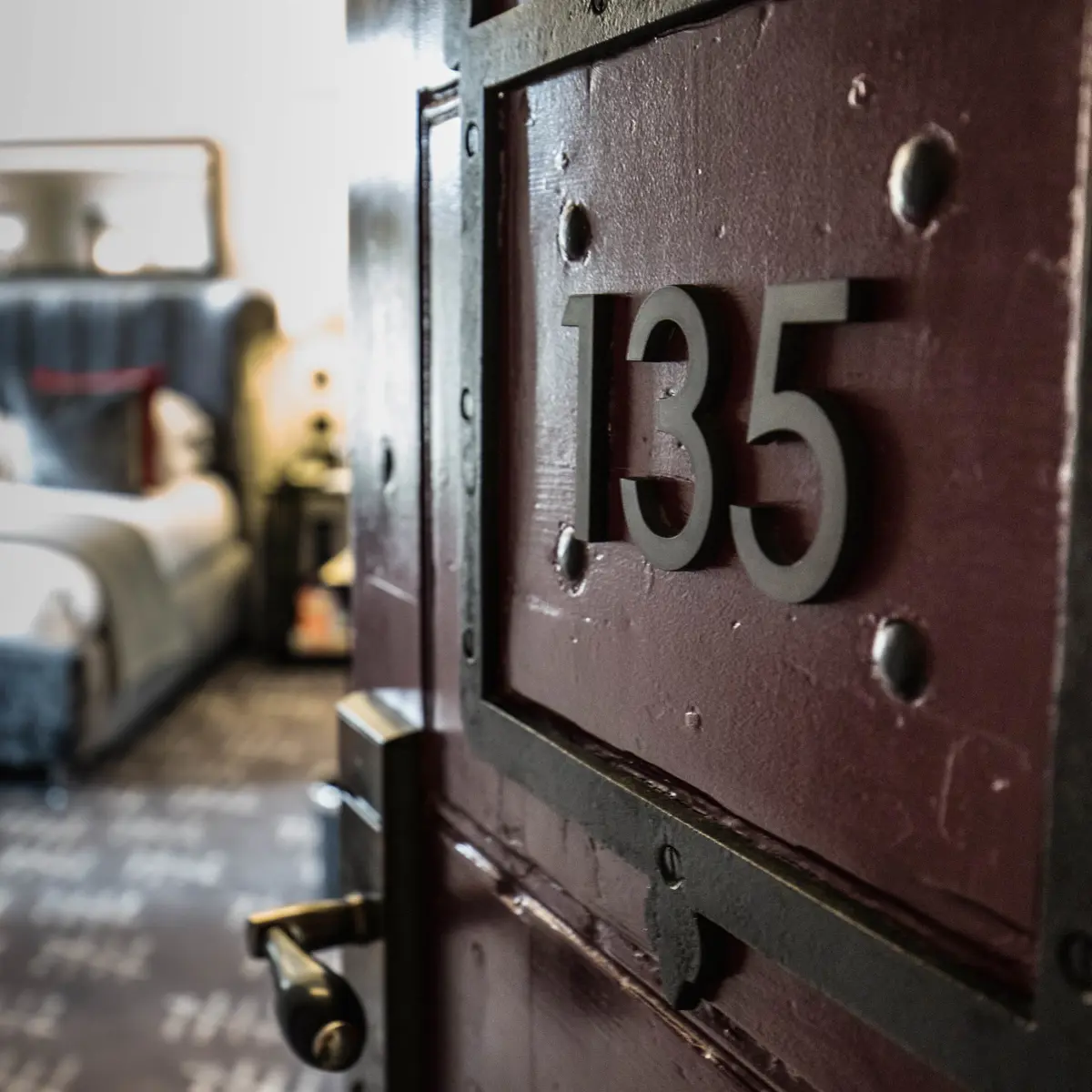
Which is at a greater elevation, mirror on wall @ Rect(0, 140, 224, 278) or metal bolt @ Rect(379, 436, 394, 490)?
mirror on wall @ Rect(0, 140, 224, 278)

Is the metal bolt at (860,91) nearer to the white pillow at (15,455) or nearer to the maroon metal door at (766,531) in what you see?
the maroon metal door at (766,531)

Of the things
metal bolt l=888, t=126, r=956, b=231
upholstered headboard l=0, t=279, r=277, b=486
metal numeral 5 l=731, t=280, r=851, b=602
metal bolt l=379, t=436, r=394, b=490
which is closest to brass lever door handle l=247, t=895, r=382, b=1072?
metal bolt l=379, t=436, r=394, b=490

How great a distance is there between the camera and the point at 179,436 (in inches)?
169

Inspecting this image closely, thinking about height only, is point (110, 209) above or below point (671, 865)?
above

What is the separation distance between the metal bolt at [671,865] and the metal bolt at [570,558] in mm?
132

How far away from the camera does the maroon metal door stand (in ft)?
1.09

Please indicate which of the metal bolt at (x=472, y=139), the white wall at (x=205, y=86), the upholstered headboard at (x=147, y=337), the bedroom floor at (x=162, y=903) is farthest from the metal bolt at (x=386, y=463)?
the white wall at (x=205, y=86)

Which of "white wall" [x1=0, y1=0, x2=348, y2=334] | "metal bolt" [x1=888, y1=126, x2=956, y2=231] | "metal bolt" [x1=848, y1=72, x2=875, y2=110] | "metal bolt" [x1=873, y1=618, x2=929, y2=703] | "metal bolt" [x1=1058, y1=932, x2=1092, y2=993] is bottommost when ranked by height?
"metal bolt" [x1=1058, y1=932, x2=1092, y2=993]

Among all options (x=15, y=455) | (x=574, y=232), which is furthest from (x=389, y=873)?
(x=15, y=455)

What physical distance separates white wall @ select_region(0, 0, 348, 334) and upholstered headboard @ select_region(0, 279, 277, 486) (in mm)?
425

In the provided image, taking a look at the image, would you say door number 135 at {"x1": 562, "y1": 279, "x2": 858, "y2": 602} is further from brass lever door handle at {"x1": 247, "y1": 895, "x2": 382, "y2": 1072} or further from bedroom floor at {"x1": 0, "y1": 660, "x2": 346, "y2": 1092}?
bedroom floor at {"x1": 0, "y1": 660, "x2": 346, "y2": 1092}

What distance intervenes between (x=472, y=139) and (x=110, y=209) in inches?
176

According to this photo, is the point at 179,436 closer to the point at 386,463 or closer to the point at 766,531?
the point at 386,463

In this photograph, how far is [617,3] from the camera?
0.48 meters
